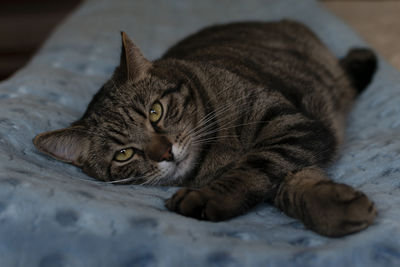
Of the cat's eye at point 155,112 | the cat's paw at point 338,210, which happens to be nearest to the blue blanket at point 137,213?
the cat's paw at point 338,210

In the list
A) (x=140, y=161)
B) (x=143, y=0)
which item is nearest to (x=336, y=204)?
(x=140, y=161)

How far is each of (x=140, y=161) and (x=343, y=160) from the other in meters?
0.71

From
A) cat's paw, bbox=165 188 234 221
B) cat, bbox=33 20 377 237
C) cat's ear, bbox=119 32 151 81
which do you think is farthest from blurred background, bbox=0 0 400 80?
cat's paw, bbox=165 188 234 221

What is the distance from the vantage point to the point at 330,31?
101 inches

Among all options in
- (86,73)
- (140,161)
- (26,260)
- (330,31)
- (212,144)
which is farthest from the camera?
(330,31)

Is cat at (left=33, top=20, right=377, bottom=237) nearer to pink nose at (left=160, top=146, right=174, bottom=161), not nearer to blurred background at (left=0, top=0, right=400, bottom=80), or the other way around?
pink nose at (left=160, top=146, right=174, bottom=161)

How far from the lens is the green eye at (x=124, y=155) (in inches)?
53.1

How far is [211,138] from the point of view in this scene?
1377 mm

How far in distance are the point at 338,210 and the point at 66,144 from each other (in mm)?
891

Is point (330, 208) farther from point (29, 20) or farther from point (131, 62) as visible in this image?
point (29, 20)

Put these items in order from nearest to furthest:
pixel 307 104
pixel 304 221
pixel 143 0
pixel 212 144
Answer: pixel 304 221 → pixel 212 144 → pixel 307 104 → pixel 143 0

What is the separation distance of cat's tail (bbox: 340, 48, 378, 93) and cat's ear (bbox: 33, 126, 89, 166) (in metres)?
1.43

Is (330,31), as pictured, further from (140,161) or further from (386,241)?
(386,241)

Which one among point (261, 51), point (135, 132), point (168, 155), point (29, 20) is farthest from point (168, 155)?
point (29, 20)
